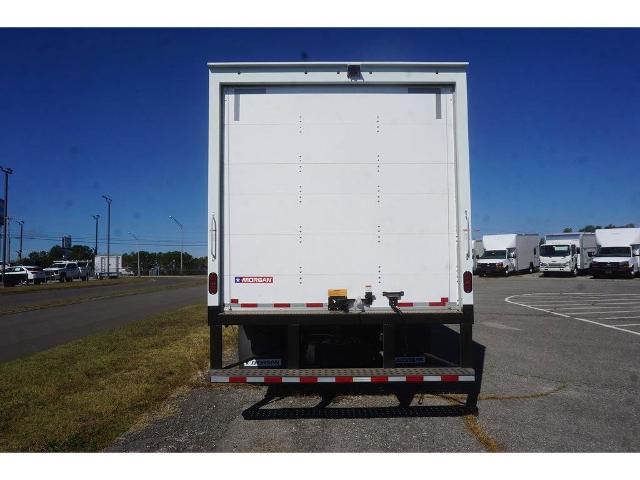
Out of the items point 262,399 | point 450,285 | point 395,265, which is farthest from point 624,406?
point 262,399

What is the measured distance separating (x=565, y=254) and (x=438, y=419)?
112 ft

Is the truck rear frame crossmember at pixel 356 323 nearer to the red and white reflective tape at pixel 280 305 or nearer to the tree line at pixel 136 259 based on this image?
the red and white reflective tape at pixel 280 305

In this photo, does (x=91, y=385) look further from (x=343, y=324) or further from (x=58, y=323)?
(x=58, y=323)

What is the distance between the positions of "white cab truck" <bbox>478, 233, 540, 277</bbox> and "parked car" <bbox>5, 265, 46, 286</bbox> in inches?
1472

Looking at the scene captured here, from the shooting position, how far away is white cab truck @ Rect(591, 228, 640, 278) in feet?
107

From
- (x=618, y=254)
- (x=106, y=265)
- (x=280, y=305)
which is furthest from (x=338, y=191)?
(x=106, y=265)

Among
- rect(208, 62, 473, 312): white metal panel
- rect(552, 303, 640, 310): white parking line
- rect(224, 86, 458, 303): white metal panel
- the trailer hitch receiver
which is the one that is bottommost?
rect(552, 303, 640, 310): white parking line

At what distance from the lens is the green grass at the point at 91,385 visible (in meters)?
5.11

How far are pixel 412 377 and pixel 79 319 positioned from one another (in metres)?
13.0

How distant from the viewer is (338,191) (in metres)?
5.61

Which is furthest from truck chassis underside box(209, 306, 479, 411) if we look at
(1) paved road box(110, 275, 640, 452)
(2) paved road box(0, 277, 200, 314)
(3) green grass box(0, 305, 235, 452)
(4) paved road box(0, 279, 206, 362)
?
(2) paved road box(0, 277, 200, 314)

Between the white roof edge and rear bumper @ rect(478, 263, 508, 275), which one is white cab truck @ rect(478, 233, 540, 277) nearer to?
rear bumper @ rect(478, 263, 508, 275)

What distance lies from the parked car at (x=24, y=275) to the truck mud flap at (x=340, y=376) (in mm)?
45821

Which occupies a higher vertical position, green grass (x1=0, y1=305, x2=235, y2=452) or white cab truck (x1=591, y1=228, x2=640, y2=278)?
white cab truck (x1=591, y1=228, x2=640, y2=278)
